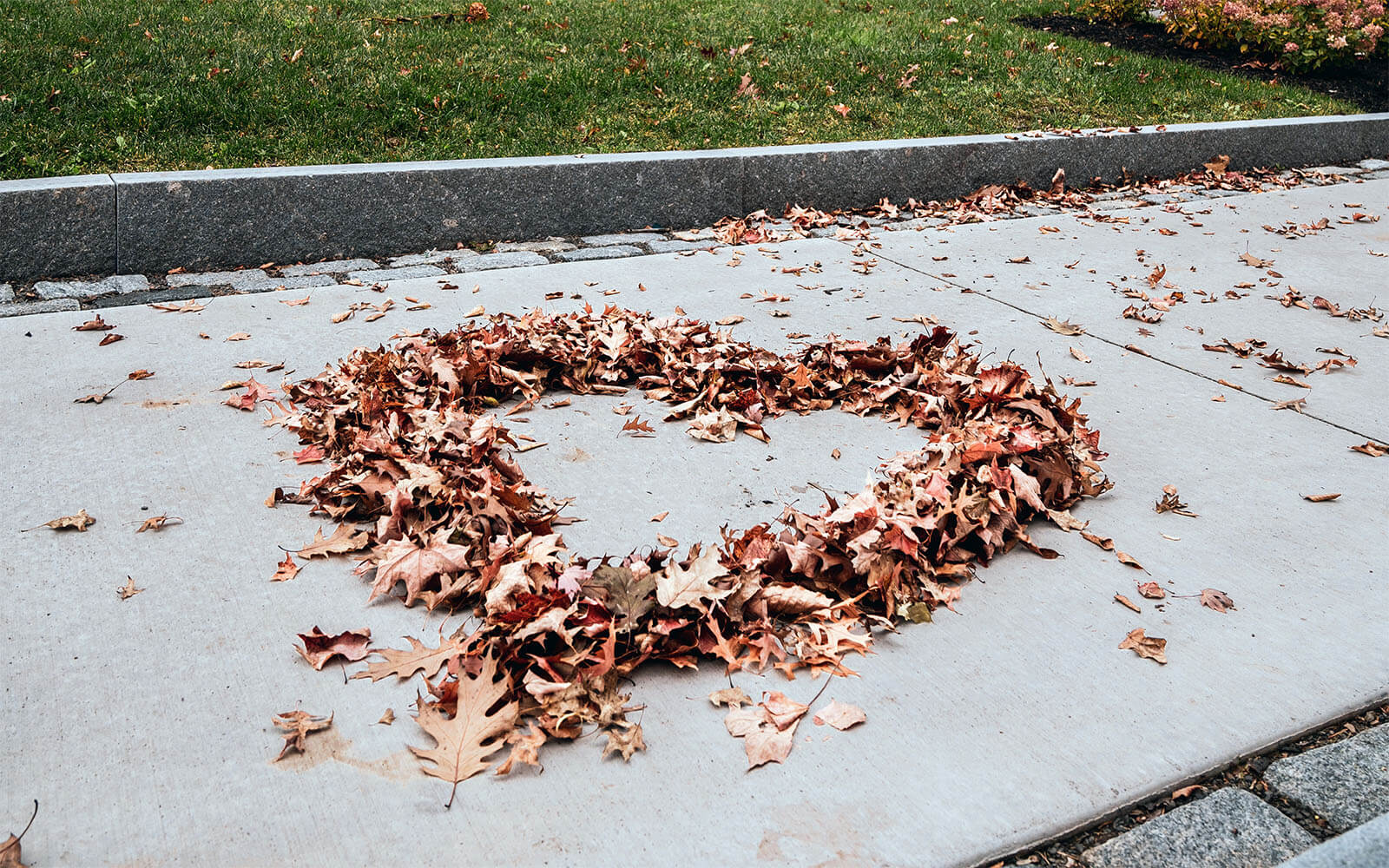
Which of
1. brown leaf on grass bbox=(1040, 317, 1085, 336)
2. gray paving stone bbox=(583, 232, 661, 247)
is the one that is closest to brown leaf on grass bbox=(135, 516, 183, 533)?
gray paving stone bbox=(583, 232, 661, 247)

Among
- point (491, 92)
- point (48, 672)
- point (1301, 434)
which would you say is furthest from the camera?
point (491, 92)

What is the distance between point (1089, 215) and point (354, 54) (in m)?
4.57

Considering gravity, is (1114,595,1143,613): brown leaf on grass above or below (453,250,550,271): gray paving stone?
above

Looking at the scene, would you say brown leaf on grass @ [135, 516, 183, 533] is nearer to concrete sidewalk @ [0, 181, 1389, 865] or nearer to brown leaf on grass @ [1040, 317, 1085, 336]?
Answer: concrete sidewalk @ [0, 181, 1389, 865]

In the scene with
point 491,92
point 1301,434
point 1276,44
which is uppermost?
point 1276,44

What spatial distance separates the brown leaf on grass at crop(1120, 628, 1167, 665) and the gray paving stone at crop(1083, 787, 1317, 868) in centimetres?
42

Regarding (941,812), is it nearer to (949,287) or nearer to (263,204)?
(949,287)

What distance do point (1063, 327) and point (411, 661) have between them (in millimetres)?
3227

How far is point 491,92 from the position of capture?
6.36 meters

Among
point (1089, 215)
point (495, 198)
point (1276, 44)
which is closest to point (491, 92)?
point (495, 198)

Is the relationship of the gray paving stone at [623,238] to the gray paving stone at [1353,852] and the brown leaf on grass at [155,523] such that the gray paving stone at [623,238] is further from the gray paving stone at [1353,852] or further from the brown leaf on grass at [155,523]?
the gray paving stone at [1353,852]

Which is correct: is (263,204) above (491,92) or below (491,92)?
below

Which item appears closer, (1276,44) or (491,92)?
(491,92)

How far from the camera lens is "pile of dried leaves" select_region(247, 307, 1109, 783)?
216 centimetres
